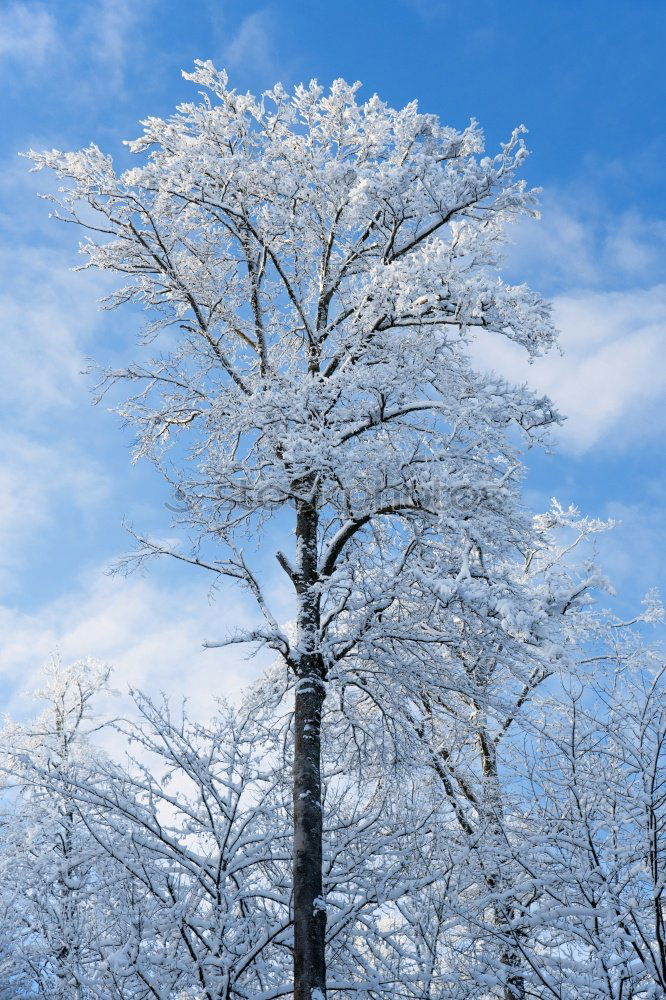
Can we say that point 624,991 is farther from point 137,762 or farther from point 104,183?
point 104,183

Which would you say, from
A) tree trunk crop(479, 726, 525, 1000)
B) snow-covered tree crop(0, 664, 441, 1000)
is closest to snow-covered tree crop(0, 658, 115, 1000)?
snow-covered tree crop(0, 664, 441, 1000)

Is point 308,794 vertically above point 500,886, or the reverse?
point 308,794

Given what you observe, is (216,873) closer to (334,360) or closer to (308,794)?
(308,794)

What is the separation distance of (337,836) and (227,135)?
7.68 metres

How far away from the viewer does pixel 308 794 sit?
23.5 feet

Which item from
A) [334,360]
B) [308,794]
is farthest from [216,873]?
[334,360]

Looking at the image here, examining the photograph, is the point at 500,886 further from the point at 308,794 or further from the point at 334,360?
the point at 334,360

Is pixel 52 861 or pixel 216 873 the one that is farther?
pixel 52 861

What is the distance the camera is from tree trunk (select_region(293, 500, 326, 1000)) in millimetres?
6453

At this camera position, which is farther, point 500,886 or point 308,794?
point 500,886

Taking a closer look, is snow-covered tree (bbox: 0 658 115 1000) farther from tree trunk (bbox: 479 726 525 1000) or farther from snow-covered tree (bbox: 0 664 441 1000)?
tree trunk (bbox: 479 726 525 1000)

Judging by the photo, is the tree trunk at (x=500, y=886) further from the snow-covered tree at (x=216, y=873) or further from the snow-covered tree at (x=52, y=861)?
the snow-covered tree at (x=52, y=861)

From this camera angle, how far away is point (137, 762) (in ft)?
23.2

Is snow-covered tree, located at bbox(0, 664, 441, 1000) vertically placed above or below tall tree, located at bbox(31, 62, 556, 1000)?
below
